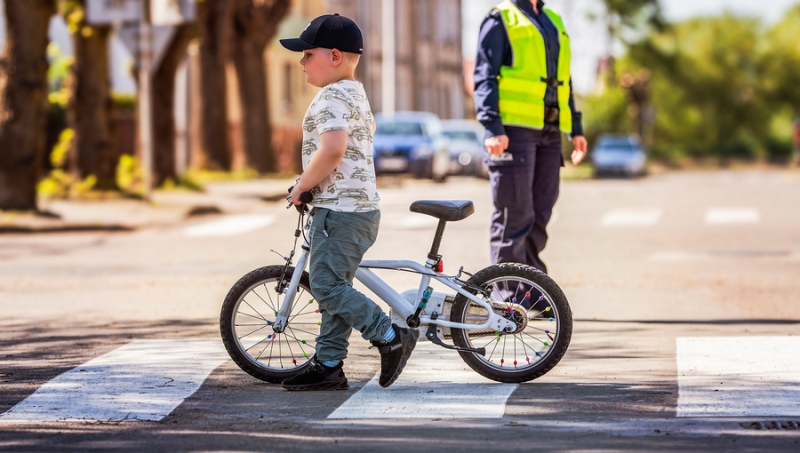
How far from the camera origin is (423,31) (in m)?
65.9

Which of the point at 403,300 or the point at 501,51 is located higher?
the point at 501,51

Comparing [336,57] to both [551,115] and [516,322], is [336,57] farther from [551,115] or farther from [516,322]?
[551,115]

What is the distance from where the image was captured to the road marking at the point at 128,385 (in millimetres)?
5891

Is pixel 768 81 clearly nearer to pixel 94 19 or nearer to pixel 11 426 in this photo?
pixel 94 19

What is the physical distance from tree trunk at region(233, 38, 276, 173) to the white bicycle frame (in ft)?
90.5

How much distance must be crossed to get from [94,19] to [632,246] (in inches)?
349

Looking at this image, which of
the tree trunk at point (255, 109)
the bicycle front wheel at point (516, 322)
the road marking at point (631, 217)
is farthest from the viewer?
the tree trunk at point (255, 109)

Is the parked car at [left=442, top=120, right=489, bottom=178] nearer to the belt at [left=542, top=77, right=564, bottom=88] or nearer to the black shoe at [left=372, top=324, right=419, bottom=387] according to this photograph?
the belt at [left=542, top=77, right=564, bottom=88]

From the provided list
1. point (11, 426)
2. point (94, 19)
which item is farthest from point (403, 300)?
point (94, 19)

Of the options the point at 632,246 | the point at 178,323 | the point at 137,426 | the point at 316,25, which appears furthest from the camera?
the point at 632,246

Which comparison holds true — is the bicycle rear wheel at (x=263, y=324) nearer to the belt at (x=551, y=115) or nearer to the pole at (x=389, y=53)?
the belt at (x=551, y=115)

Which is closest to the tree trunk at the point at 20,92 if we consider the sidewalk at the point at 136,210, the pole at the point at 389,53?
the sidewalk at the point at 136,210

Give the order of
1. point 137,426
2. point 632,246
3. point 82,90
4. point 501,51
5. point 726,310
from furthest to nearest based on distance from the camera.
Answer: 1. point 82,90
2. point 632,246
3. point 726,310
4. point 501,51
5. point 137,426

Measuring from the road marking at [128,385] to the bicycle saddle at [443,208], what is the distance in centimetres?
123
